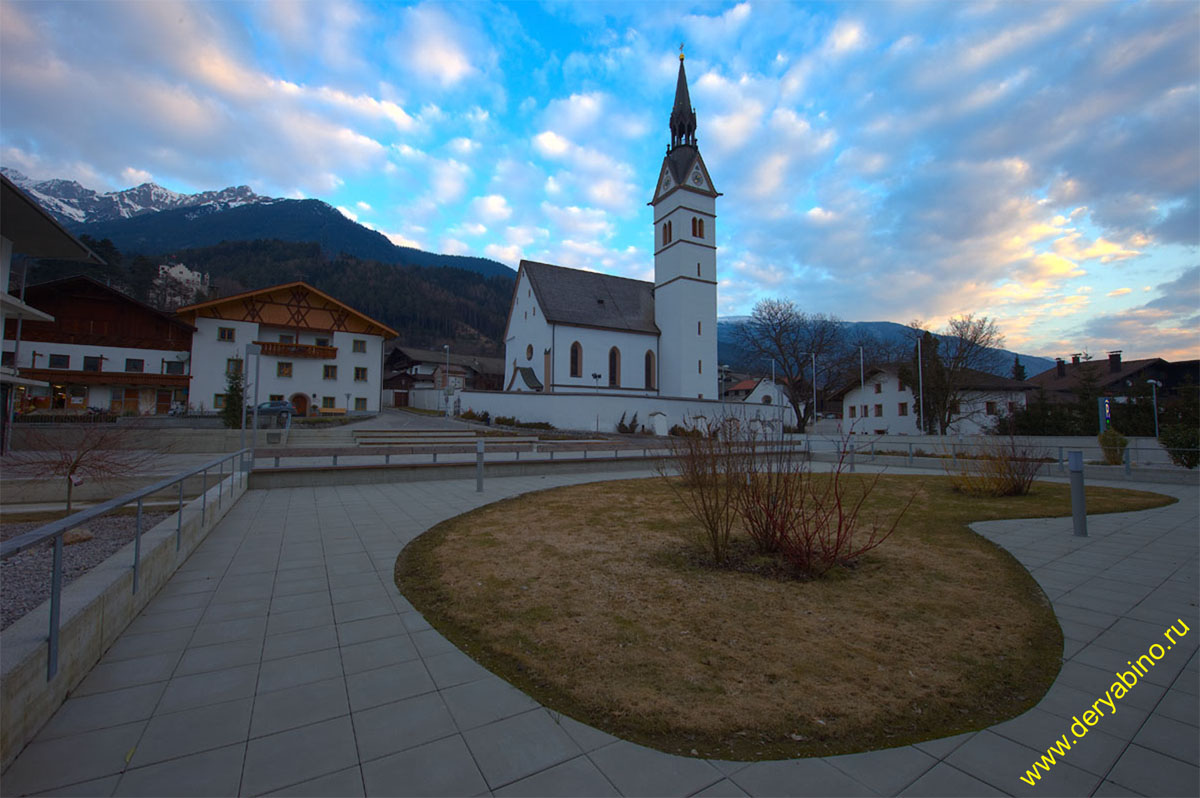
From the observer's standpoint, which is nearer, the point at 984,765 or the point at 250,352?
the point at 984,765

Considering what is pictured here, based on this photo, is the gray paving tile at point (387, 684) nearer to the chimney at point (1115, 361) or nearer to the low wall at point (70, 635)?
the low wall at point (70, 635)

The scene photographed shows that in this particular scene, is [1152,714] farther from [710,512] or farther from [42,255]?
[42,255]

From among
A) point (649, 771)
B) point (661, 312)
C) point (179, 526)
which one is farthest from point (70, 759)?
point (661, 312)

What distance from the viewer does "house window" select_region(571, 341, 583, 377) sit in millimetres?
36562

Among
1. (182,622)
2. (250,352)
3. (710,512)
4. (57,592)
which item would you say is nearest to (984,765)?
(710,512)

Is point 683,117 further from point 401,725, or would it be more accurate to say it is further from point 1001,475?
point 401,725

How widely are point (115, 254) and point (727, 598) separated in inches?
3245

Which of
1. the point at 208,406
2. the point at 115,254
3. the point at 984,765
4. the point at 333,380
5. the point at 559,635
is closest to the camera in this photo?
the point at 984,765

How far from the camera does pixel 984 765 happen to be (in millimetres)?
2293

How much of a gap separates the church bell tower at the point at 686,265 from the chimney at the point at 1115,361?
34.5m

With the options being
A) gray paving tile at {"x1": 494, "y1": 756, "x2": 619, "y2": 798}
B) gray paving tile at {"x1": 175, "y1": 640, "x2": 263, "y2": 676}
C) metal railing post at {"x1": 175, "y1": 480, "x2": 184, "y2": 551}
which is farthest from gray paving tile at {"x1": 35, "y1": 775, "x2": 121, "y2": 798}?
metal railing post at {"x1": 175, "y1": 480, "x2": 184, "y2": 551}

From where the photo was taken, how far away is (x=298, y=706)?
279 centimetres

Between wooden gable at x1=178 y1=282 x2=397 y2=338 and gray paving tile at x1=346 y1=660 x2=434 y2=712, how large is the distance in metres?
40.7

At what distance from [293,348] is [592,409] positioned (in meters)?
24.0
